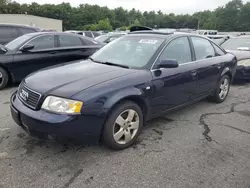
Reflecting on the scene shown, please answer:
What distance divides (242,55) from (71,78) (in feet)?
18.6

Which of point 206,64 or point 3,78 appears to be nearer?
point 206,64

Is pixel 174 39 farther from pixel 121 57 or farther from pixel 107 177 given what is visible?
pixel 107 177

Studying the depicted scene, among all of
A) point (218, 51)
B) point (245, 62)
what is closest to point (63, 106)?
point (218, 51)

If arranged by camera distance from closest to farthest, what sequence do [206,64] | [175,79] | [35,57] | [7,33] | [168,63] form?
[168,63], [175,79], [206,64], [35,57], [7,33]

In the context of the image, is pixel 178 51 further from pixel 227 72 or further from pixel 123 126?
pixel 227 72

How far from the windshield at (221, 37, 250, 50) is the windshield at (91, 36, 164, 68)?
5163 millimetres

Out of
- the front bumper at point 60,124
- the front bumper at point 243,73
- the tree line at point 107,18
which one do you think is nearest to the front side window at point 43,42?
the front bumper at point 60,124

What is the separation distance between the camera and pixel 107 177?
2525mm

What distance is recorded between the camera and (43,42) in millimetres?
6262

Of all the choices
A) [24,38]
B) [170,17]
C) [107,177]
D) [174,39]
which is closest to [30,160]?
[107,177]

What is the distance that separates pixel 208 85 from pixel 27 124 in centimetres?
330

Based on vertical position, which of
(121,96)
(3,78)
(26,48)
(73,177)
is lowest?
(73,177)

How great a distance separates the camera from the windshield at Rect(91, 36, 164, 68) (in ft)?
11.5

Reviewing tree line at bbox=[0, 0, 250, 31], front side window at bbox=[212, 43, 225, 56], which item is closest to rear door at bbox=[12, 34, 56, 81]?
front side window at bbox=[212, 43, 225, 56]
